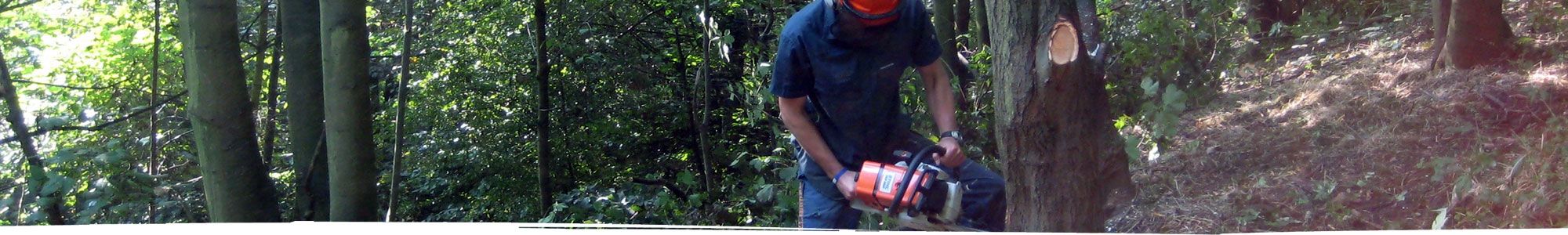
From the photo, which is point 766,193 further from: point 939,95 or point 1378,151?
point 1378,151

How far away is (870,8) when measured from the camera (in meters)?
2.92

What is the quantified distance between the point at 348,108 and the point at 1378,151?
450 cm

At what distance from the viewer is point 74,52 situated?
9055 mm

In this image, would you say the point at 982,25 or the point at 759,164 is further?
the point at 982,25

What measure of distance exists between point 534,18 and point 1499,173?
518 cm

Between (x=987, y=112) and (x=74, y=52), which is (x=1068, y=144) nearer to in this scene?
(x=987, y=112)

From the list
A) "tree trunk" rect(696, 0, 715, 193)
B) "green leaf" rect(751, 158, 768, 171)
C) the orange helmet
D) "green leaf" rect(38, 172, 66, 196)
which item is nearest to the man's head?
the orange helmet

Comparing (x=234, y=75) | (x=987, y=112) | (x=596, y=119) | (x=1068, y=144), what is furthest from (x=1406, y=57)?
(x=234, y=75)

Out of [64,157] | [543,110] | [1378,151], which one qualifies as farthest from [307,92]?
[1378,151]

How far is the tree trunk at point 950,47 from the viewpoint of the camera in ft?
17.0

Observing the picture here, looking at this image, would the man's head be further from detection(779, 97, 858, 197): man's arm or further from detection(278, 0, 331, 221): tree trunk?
detection(278, 0, 331, 221): tree trunk

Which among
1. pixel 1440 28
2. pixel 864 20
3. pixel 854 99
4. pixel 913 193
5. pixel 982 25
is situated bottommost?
pixel 913 193

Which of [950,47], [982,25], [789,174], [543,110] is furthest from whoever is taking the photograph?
[543,110]

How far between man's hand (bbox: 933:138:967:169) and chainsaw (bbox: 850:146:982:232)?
0.05m
